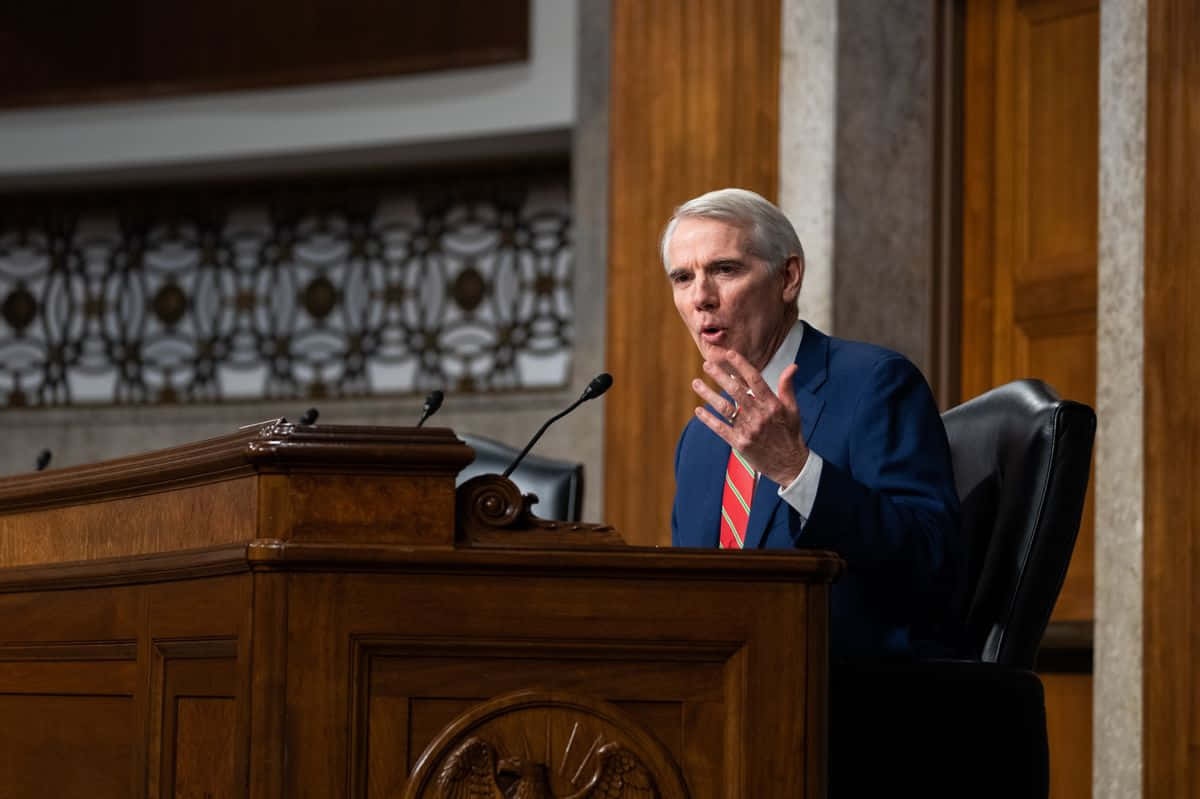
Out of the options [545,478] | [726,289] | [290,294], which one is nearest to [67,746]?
[726,289]

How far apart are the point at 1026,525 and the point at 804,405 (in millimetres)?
351

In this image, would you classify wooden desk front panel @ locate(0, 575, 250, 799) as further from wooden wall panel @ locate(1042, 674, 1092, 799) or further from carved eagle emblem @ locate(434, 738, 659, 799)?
wooden wall panel @ locate(1042, 674, 1092, 799)

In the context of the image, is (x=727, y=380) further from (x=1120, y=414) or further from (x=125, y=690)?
(x=1120, y=414)

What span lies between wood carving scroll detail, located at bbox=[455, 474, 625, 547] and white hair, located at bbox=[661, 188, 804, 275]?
2.93 feet

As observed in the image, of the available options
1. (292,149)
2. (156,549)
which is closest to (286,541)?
(156,549)

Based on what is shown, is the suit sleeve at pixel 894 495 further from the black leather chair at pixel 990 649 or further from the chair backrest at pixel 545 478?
the chair backrest at pixel 545 478

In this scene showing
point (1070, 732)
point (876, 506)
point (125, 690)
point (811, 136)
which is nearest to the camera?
point (125, 690)

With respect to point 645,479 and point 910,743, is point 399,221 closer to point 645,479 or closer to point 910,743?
point 645,479

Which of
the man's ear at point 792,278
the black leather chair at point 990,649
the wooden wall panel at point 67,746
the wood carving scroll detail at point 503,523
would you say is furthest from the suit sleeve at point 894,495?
the wooden wall panel at point 67,746

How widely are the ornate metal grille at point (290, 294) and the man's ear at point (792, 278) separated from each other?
4.14m

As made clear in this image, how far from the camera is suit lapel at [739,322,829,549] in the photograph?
2322 mm

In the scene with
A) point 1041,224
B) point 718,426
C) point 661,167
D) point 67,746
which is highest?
point 661,167

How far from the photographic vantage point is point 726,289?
251 centimetres

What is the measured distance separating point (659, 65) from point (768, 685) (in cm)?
342
